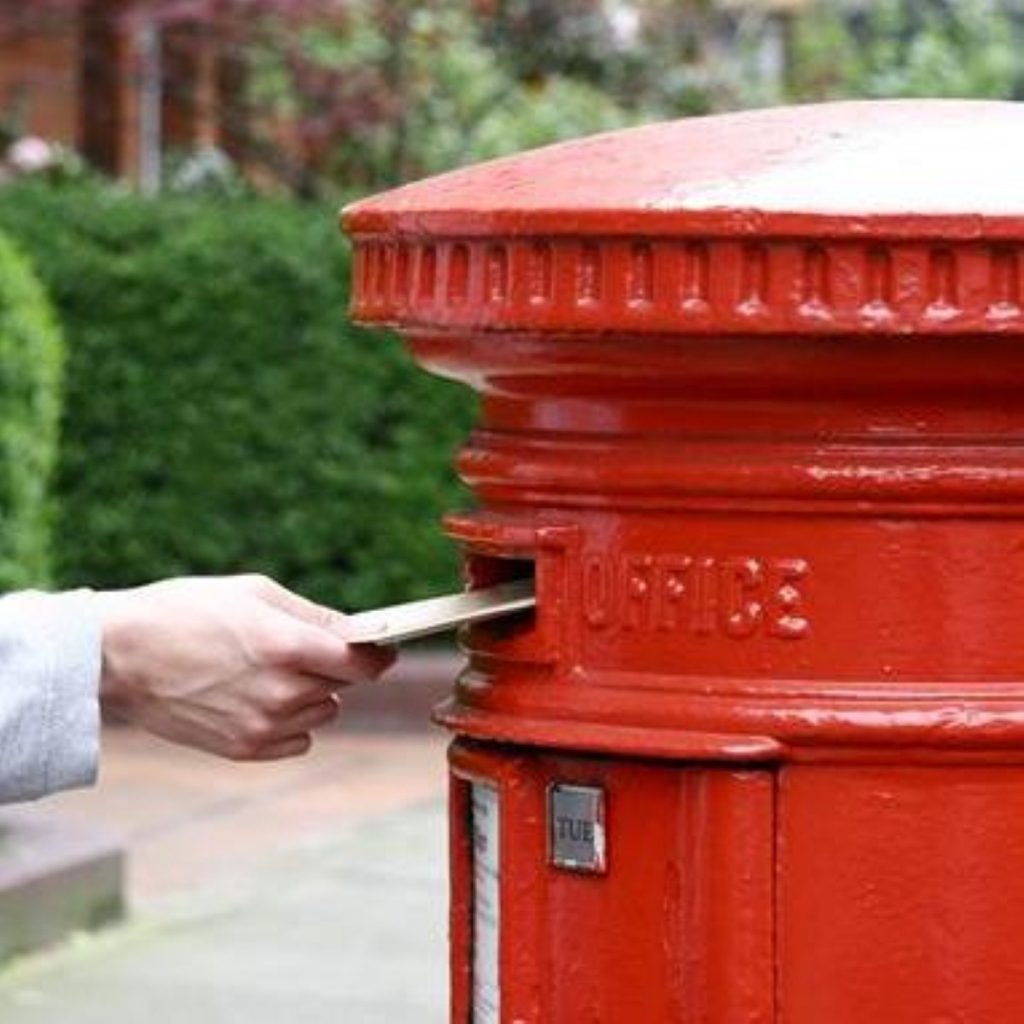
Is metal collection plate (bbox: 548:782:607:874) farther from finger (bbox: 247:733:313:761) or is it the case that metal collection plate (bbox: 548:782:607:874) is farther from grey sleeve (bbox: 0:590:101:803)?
grey sleeve (bbox: 0:590:101:803)

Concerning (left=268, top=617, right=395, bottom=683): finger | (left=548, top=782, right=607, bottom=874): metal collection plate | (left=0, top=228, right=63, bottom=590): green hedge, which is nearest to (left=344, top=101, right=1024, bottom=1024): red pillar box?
(left=548, top=782, right=607, bottom=874): metal collection plate

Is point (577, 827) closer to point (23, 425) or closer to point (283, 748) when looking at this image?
point (283, 748)

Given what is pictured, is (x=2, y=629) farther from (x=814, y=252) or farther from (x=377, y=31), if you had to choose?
(x=377, y=31)

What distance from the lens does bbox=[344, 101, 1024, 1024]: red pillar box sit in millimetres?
2600

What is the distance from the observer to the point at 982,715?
264 centimetres

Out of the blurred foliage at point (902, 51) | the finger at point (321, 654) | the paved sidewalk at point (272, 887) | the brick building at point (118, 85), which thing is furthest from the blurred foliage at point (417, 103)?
the finger at point (321, 654)

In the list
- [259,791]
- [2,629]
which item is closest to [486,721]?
[2,629]

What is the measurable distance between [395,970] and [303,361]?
4.30 meters

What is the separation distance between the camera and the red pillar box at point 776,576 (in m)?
2.60

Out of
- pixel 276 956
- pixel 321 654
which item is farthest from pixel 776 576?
pixel 276 956

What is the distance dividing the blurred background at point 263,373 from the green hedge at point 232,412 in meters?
0.01

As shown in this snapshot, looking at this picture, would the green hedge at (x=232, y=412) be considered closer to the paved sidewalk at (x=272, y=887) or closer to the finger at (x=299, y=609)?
the paved sidewalk at (x=272, y=887)

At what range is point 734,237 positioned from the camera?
8.50ft

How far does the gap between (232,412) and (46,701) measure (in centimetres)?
862
